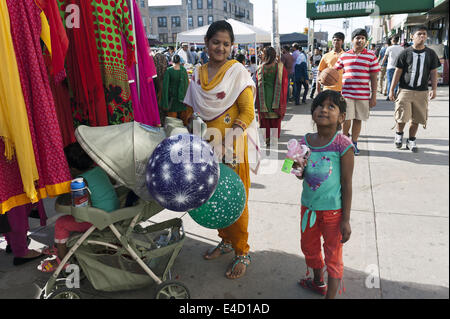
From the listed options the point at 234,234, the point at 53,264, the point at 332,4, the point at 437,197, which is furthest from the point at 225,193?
the point at 332,4

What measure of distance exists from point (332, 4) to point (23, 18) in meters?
11.2

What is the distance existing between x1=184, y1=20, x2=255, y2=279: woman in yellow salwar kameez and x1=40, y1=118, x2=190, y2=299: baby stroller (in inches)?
11.8

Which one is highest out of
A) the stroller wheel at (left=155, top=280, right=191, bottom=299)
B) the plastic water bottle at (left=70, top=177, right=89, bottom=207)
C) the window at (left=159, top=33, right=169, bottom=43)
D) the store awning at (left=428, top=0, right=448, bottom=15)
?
the window at (left=159, top=33, right=169, bottom=43)

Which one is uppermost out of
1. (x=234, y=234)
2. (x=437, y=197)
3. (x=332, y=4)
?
(x=332, y=4)

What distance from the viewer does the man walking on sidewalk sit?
505 cm

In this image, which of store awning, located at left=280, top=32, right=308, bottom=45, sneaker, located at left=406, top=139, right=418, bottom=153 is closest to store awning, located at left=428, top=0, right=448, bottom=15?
sneaker, located at left=406, top=139, right=418, bottom=153

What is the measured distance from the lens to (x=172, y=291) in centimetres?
227

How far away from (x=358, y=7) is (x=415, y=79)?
745cm

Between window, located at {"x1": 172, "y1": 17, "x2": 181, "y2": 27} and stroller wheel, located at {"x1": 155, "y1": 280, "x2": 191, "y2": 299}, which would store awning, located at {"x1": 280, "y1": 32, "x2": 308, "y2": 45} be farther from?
window, located at {"x1": 172, "y1": 17, "x2": 181, "y2": 27}

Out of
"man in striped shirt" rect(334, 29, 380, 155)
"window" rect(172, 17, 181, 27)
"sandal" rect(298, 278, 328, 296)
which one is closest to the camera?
"sandal" rect(298, 278, 328, 296)

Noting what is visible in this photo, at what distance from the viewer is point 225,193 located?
2234mm

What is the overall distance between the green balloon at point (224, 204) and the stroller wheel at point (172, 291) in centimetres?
44

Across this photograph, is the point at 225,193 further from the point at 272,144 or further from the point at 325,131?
the point at 272,144
